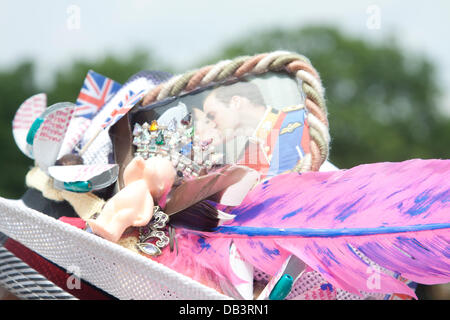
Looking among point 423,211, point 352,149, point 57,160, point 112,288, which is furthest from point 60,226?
point 352,149

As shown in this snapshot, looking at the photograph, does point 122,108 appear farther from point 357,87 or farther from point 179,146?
point 357,87

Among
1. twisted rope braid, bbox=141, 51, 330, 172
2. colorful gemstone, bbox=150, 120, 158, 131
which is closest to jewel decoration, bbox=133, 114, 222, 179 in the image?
colorful gemstone, bbox=150, 120, 158, 131

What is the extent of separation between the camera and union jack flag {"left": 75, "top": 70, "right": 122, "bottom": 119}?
1.44 metres

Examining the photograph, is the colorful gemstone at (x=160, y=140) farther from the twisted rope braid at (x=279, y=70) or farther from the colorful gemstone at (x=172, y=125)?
the twisted rope braid at (x=279, y=70)

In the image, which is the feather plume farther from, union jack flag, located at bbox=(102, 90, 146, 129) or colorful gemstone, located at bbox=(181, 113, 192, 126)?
union jack flag, located at bbox=(102, 90, 146, 129)

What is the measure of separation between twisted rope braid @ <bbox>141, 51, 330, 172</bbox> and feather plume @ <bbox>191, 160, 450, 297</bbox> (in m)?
0.13

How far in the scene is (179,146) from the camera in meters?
1.10

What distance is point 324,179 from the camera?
1.03 m

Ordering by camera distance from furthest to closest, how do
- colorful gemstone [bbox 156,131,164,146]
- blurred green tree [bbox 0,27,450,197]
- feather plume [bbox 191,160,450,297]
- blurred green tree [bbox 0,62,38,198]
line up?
blurred green tree [bbox 0,27,450,197] < blurred green tree [bbox 0,62,38,198] < colorful gemstone [bbox 156,131,164,146] < feather plume [bbox 191,160,450,297]

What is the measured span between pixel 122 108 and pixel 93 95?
0.27 m

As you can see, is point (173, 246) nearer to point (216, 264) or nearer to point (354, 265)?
point (216, 264)

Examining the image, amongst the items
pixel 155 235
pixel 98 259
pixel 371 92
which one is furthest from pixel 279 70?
pixel 371 92

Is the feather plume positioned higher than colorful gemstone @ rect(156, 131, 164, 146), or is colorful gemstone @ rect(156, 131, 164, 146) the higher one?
colorful gemstone @ rect(156, 131, 164, 146)

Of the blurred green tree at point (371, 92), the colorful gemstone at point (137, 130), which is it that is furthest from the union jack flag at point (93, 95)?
the blurred green tree at point (371, 92)
